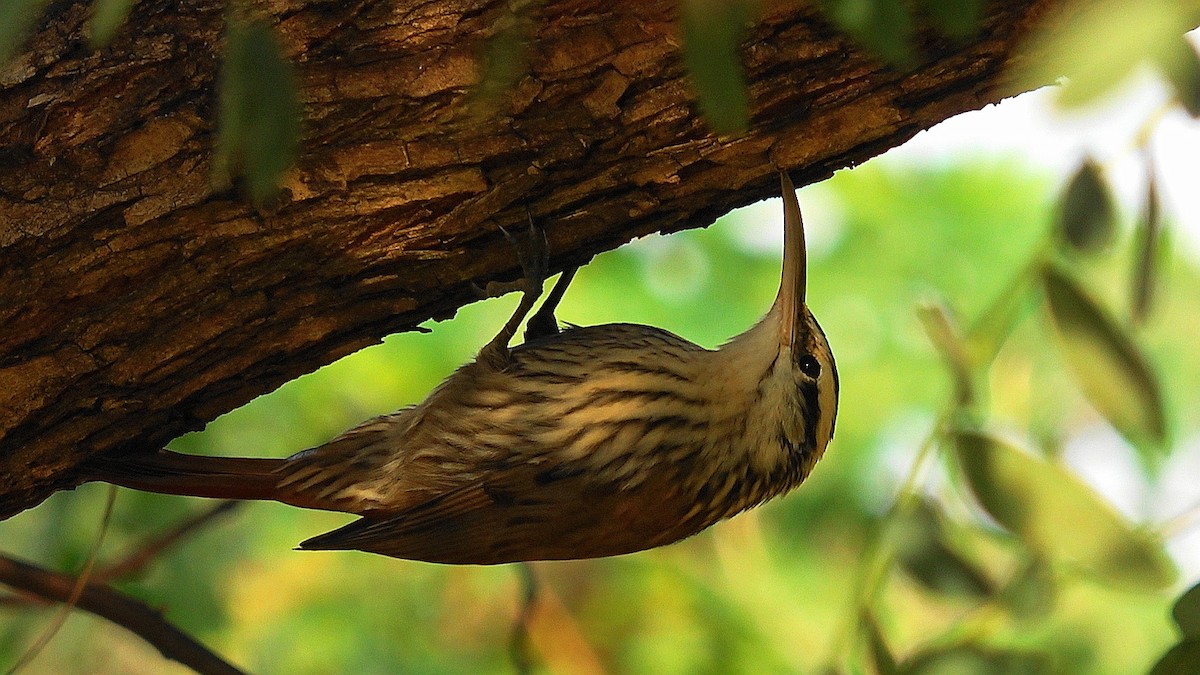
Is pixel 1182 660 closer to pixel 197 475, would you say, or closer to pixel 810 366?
pixel 810 366

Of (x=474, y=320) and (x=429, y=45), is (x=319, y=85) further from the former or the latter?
(x=474, y=320)

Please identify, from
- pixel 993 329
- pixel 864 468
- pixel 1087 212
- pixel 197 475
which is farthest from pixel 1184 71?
pixel 864 468

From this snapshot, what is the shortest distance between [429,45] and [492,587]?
2.87 metres

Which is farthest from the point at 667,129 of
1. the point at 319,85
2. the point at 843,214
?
the point at 843,214

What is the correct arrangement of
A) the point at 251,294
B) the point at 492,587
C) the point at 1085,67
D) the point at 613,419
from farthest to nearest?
the point at 492,587, the point at 613,419, the point at 251,294, the point at 1085,67

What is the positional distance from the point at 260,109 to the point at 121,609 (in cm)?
169

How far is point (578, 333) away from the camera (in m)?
2.90

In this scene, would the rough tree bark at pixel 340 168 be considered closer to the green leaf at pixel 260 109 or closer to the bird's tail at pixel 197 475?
the bird's tail at pixel 197 475

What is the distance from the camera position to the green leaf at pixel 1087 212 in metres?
2.38

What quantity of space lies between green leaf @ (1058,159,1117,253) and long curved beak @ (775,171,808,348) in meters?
0.49

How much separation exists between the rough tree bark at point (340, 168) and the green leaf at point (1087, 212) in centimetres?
47

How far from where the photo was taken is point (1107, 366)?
7.68 ft

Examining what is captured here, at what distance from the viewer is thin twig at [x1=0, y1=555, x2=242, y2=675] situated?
2.51 m

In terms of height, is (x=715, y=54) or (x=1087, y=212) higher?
(x=1087, y=212)
